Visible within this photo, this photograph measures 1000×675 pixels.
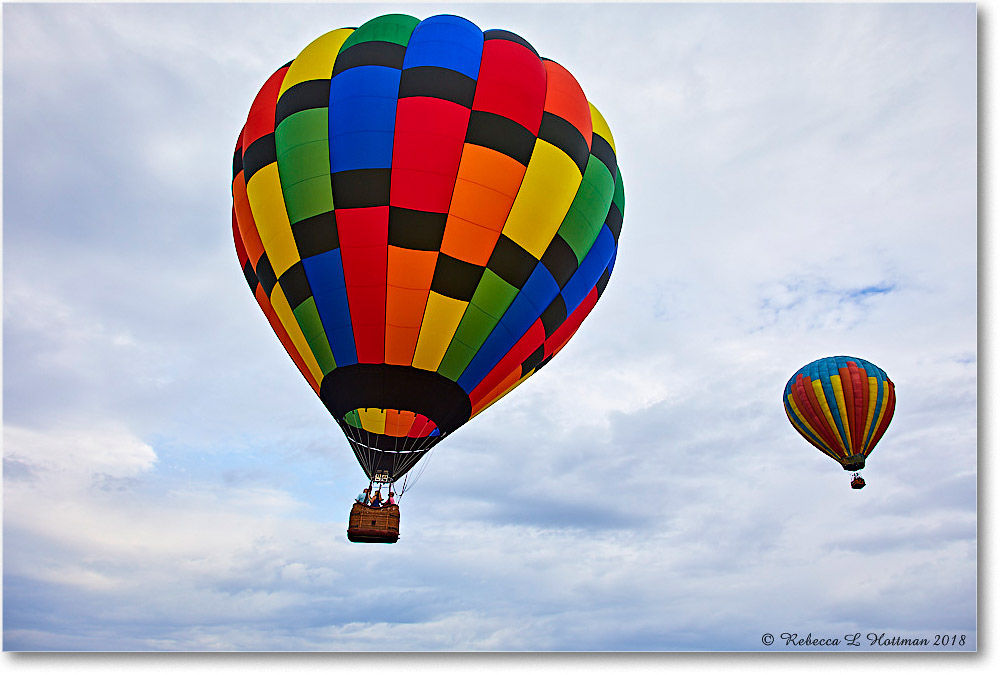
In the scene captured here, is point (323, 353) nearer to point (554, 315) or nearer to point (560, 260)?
point (554, 315)

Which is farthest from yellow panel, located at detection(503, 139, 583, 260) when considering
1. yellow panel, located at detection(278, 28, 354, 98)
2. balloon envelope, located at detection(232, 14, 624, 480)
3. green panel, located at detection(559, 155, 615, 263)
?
yellow panel, located at detection(278, 28, 354, 98)

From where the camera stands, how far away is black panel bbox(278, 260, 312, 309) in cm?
646

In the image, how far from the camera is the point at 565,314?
7242 millimetres

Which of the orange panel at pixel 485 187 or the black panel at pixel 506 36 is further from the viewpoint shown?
the black panel at pixel 506 36

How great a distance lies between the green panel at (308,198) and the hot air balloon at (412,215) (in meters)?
0.01

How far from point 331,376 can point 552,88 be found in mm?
3156

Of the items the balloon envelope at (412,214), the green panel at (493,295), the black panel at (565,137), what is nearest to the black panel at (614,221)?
the balloon envelope at (412,214)

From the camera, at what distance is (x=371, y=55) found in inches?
259

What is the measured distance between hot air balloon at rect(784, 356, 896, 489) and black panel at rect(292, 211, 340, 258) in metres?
10.5

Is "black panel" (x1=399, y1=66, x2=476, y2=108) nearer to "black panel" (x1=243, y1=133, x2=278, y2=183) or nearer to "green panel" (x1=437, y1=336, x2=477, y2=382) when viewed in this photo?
"black panel" (x1=243, y1=133, x2=278, y2=183)

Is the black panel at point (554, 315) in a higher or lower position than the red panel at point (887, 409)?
lower

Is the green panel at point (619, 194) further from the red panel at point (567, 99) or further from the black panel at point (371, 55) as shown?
the black panel at point (371, 55)

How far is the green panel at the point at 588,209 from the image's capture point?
677 centimetres

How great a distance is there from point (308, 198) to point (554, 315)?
236 cm
